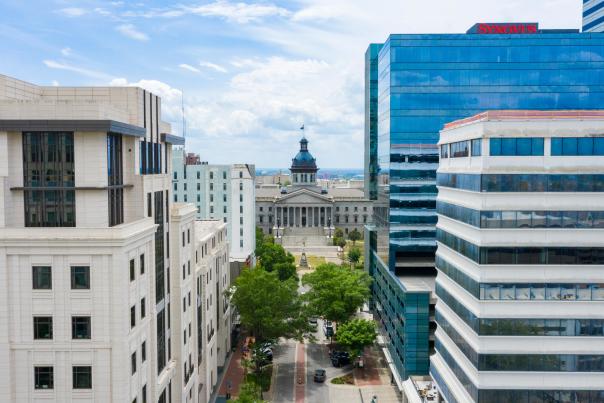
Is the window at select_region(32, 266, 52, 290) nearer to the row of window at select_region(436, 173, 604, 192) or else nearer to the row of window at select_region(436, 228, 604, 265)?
the row of window at select_region(436, 228, 604, 265)

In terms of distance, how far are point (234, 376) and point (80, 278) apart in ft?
142

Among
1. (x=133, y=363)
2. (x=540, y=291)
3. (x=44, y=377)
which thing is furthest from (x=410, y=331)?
(x=44, y=377)

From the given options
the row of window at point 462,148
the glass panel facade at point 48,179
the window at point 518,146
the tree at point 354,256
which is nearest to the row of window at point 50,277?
the glass panel facade at point 48,179

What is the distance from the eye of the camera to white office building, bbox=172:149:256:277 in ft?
407

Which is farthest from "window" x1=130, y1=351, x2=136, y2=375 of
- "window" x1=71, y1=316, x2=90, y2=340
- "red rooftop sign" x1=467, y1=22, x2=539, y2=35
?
"red rooftop sign" x1=467, y1=22, x2=539, y2=35

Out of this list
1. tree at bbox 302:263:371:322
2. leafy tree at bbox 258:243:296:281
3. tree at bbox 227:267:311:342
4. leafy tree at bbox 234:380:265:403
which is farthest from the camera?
leafy tree at bbox 258:243:296:281

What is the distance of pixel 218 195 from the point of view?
125m

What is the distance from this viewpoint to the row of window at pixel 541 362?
4206cm

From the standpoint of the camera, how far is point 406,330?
65.8 metres

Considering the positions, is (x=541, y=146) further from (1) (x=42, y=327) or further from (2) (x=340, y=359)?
(2) (x=340, y=359)

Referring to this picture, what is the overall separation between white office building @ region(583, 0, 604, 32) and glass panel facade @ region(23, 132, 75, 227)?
117 m

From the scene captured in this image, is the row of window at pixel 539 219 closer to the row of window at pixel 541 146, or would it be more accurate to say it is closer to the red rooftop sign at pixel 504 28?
the row of window at pixel 541 146

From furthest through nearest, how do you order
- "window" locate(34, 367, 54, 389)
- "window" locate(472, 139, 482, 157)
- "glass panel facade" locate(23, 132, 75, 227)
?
"window" locate(472, 139, 482, 157) → "glass panel facade" locate(23, 132, 75, 227) → "window" locate(34, 367, 54, 389)

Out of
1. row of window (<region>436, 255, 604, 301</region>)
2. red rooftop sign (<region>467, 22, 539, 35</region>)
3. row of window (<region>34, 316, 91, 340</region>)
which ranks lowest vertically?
row of window (<region>34, 316, 91, 340</region>)
